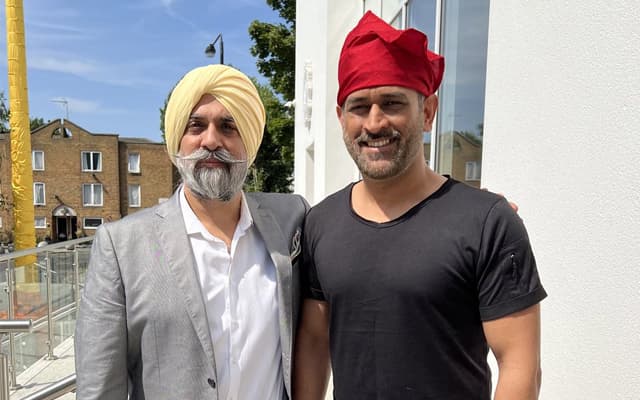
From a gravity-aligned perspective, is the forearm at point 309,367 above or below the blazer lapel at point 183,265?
below

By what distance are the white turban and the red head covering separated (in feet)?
1.59

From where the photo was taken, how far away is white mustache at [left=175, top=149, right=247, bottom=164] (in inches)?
74.0

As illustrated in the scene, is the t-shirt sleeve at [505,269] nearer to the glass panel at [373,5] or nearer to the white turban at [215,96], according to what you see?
the white turban at [215,96]

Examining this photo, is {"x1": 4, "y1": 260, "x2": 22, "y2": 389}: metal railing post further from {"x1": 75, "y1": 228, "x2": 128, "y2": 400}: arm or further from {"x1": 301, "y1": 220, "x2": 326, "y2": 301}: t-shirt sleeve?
{"x1": 301, "y1": 220, "x2": 326, "y2": 301}: t-shirt sleeve

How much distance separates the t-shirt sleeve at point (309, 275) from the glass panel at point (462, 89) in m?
1.72

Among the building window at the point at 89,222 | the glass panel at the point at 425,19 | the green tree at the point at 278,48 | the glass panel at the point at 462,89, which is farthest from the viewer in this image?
the building window at the point at 89,222

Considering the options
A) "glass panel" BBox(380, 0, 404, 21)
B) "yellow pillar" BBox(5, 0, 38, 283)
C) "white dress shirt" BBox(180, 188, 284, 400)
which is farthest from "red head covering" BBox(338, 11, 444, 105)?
"yellow pillar" BBox(5, 0, 38, 283)

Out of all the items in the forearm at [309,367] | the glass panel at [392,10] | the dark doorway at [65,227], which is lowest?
the dark doorway at [65,227]

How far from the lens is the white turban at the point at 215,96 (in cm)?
188

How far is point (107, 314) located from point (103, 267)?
17 cm

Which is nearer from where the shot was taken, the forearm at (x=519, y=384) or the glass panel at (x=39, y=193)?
the forearm at (x=519, y=384)

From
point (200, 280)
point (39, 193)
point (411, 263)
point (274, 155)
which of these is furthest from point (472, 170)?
point (39, 193)

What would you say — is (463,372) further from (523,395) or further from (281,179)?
(281,179)

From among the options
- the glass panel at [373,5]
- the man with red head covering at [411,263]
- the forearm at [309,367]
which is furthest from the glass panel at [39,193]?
the man with red head covering at [411,263]
